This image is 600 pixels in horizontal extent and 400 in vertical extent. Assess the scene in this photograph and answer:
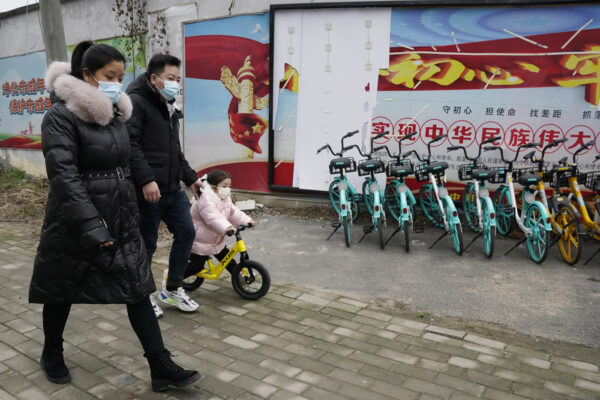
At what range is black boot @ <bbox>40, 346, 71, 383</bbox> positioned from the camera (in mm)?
2984

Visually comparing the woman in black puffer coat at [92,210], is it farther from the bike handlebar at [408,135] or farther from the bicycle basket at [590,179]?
the bicycle basket at [590,179]

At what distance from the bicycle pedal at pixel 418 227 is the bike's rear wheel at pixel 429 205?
16 cm

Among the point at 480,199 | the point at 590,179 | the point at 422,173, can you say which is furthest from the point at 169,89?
the point at 590,179

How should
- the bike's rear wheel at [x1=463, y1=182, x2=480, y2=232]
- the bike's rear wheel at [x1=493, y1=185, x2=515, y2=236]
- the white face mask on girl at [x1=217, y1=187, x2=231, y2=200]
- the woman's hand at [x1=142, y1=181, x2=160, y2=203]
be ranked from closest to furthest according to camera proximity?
the woman's hand at [x1=142, y1=181, x2=160, y2=203] → the white face mask on girl at [x1=217, y1=187, x2=231, y2=200] → the bike's rear wheel at [x1=493, y1=185, x2=515, y2=236] → the bike's rear wheel at [x1=463, y1=182, x2=480, y2=232]

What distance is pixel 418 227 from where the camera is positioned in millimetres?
6988

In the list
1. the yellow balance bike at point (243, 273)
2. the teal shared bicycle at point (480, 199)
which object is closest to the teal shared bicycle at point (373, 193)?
the teal shared bicycle at point (480, 199)

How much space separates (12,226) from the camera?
24.1ft

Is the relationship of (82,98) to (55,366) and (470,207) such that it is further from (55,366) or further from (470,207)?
(470,207)

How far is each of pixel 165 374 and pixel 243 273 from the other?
5.33 feet

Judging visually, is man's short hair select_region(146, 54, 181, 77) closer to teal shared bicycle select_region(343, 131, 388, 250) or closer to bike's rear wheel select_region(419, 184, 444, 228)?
teal shared bicycle select_region(343, 131, 388, 250)

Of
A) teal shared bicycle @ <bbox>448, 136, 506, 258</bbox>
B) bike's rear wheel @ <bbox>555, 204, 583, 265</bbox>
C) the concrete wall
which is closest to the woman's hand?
teal shared bicycle @ <bbox>448, 136, 506, 258</bbox>

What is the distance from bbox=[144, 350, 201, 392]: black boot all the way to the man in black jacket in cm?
113

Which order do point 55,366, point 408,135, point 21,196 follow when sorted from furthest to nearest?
point 21,196 < point 408,135 < point 55,366

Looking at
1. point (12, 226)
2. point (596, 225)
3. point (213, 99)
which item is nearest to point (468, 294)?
point (596, 225)
